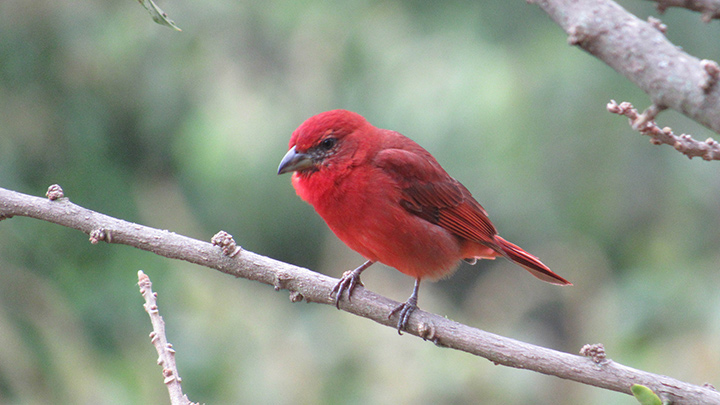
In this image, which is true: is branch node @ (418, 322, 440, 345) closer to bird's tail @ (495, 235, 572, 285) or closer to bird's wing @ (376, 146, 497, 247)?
bird's wing @ (376, 146, 497, 247)

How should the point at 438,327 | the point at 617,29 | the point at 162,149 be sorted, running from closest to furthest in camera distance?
the point at 617,29
the point at 438,327
the point at 162,149

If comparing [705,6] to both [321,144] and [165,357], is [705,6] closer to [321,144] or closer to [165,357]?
[165,357]

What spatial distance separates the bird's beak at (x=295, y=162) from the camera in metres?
3.01

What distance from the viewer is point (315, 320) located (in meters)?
5.46

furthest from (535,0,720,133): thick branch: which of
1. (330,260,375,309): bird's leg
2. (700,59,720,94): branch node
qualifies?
(330,260,375,309): bird's leg

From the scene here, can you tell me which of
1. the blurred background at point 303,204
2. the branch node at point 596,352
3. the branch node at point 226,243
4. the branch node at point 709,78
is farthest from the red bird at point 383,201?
the branch node at point 709,78

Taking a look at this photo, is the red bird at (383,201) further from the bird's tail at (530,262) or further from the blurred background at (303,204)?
the blurred background at (303,204)

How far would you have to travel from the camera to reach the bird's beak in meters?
3.01

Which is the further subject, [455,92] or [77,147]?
[455,92]

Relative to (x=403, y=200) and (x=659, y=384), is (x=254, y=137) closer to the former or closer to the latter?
(x=403, y=200)

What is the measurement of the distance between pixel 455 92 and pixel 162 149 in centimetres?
243

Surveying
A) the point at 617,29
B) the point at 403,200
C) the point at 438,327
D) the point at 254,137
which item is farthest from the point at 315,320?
the point at 617,29

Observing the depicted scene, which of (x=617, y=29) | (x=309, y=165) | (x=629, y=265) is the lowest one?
(x=617, y=29)

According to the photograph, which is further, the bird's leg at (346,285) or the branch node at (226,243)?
the bird's leg at (346,285)
